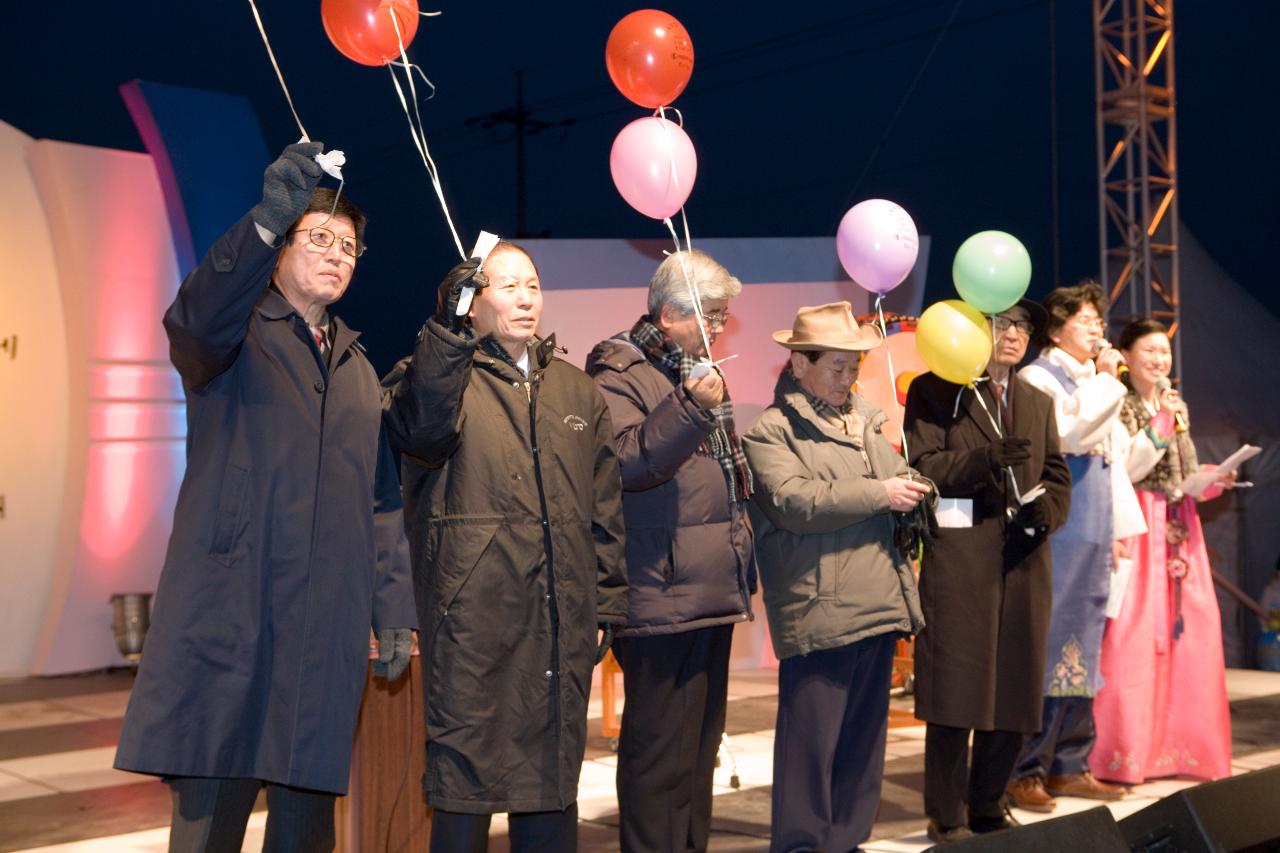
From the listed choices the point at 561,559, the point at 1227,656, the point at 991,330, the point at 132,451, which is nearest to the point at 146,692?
the point at 561,559

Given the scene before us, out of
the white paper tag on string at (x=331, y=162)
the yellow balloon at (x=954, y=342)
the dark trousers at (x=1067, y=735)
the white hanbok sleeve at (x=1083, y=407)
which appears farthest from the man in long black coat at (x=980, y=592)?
the white paper tag on string at (x=331, y=162)

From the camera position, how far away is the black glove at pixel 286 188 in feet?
7.28

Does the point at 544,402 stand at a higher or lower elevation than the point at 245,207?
lower

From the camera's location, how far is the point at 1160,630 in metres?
5.08

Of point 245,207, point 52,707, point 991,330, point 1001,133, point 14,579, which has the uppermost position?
point 1001,133

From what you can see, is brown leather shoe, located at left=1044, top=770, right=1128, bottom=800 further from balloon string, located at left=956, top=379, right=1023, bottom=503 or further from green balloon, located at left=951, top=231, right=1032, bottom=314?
green balloon, located at left=951, top=231, right=1032, bottom=314

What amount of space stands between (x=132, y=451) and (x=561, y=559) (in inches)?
220

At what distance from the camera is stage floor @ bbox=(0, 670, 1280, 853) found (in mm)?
4246

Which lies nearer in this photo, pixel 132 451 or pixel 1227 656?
pixel 132 451

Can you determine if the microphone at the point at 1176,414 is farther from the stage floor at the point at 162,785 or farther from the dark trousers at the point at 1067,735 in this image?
the stage floor at the point at 162,785

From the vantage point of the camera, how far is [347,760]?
2438mm

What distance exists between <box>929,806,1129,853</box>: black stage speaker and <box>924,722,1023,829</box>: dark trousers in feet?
5.51

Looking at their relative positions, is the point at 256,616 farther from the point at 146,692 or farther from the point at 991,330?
the point at 991,330

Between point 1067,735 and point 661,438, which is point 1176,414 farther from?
point 661,438
